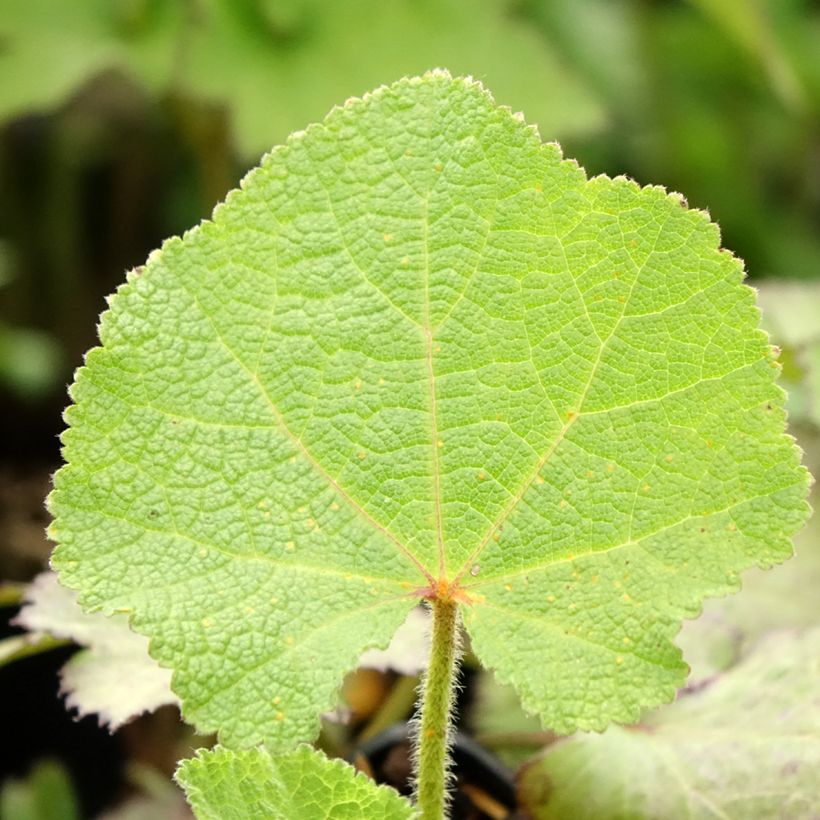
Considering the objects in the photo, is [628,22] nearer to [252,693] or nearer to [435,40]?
[435,40]

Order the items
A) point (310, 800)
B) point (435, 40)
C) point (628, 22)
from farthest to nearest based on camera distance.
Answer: point (628, 22)
point (435, 40)
point (310, 800)

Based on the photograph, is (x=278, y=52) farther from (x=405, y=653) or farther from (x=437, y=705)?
(x=437, y=705)

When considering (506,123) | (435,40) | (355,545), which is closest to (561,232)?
(506,123)

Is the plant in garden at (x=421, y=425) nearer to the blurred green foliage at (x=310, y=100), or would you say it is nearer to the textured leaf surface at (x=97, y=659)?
the textured leaf surface at (x=97, y=659)

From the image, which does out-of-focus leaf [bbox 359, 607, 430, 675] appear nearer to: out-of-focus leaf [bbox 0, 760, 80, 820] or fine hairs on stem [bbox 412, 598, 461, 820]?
fine hairs on stem [bbox 412, 598, 461, 820]

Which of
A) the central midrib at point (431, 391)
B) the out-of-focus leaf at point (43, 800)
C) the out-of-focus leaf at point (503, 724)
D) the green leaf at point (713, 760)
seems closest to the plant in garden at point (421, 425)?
the central midrib at point (431, 391)

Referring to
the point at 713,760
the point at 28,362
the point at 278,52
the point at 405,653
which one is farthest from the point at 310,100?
the point at 713,760

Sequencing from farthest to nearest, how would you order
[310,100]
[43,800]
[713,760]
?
[310,100] < [43,800] < [713,760]
